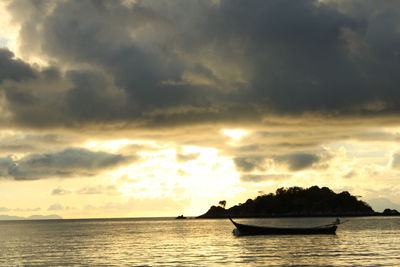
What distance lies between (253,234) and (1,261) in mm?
69843

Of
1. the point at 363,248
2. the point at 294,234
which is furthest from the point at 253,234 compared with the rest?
the point at 363,248

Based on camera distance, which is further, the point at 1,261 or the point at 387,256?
the point at 1,261

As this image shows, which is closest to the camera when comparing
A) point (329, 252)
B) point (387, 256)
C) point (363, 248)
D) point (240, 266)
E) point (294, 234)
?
point (240, 266)

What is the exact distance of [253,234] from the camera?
138 m

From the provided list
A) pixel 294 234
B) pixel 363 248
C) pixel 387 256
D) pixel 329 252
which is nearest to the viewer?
pixel 387 256

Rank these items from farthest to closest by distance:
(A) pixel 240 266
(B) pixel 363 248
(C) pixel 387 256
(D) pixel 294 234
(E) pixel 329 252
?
(D) pixel 294 234, (B) pixel 363 248, (E) pixel 329 252, (C) pixel 387 256, (A) pixel 240 266

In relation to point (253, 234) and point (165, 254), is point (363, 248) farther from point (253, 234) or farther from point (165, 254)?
point (253, 234)

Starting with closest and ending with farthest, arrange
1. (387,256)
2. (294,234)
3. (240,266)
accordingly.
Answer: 1. (240,266)
2. (387,256)
3. (294,234)

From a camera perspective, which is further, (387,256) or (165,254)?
(165,254)

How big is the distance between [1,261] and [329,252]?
56440 millimetres

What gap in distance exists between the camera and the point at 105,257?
8919 cm

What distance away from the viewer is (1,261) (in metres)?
88.1

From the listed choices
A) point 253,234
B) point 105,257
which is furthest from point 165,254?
point 253,234

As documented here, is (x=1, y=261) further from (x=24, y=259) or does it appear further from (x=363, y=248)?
(x=363, y=248)
